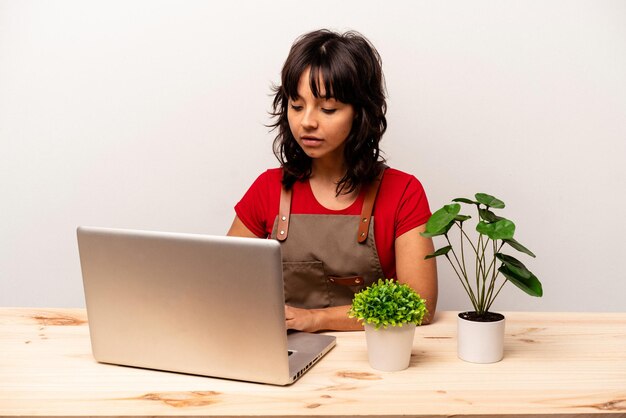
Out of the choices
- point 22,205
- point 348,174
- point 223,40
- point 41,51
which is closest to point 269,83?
point 223,40

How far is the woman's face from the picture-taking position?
5.37 ft

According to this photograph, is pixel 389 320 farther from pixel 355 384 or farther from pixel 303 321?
pixel 303 321

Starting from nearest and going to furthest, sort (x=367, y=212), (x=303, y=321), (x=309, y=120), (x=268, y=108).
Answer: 1. (x=303, y=321)
2. (x=309, y=120)
3. (x=367, y=212)
4. (x=268, y=108)

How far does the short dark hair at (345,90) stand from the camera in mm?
1649

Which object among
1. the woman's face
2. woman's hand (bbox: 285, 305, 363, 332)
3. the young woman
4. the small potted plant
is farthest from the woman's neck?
the small potted plant

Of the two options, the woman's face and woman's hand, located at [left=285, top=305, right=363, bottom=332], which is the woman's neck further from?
woman's hand, located at [left=285, top=305, right=363, bottom=332]

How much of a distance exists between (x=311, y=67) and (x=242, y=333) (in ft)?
2.49

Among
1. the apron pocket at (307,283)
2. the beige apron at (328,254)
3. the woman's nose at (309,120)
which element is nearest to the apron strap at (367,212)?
the beige apron at (328,254)

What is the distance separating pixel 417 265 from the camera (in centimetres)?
166

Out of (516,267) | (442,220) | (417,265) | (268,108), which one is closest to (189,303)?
(442,220)

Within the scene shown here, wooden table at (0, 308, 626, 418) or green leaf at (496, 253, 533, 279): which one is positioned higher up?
green leaf at (496, 253, 533, 279)

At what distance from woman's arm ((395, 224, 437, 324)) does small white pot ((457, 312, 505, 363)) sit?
0.91 feet

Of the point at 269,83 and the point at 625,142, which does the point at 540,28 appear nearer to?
the point at 625,142

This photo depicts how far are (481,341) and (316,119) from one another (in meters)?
0.67
